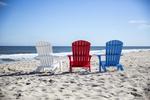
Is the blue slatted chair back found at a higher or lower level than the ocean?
higher

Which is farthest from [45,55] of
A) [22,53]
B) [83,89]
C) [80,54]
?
[22,53]

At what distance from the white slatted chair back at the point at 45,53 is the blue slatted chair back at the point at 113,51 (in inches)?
72.4

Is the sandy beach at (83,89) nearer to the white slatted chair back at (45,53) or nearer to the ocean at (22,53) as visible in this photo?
the white slatted chair back at (45,53)

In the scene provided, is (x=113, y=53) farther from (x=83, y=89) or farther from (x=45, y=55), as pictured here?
(x=83, y=89)

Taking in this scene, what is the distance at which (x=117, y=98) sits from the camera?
3.11m

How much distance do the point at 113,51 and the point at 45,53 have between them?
218 cm

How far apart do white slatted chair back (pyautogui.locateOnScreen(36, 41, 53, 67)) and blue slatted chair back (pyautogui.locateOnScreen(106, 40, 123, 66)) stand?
1.84m

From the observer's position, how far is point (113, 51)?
19.4ft

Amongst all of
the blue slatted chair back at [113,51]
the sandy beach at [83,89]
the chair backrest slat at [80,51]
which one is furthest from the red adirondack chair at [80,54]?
the sandy beach at [83,89]

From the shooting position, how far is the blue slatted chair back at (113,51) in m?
5.85

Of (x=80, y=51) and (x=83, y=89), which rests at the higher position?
(x=80, y=51)

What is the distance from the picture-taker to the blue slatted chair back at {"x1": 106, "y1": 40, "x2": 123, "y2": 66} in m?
5.85

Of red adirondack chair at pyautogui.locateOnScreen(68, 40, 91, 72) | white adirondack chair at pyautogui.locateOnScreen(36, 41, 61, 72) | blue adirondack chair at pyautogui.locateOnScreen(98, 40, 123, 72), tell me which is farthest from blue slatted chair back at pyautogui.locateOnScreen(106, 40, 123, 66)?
white adirondack chair at pyautogui.locateOnScreen(36, 41, 61, 72)

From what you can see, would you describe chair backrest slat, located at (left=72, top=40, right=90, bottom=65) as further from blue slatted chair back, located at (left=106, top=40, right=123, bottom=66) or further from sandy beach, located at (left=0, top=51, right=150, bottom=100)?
sandy beach, located at (left=0, top=51, right=150, bottom=100)
